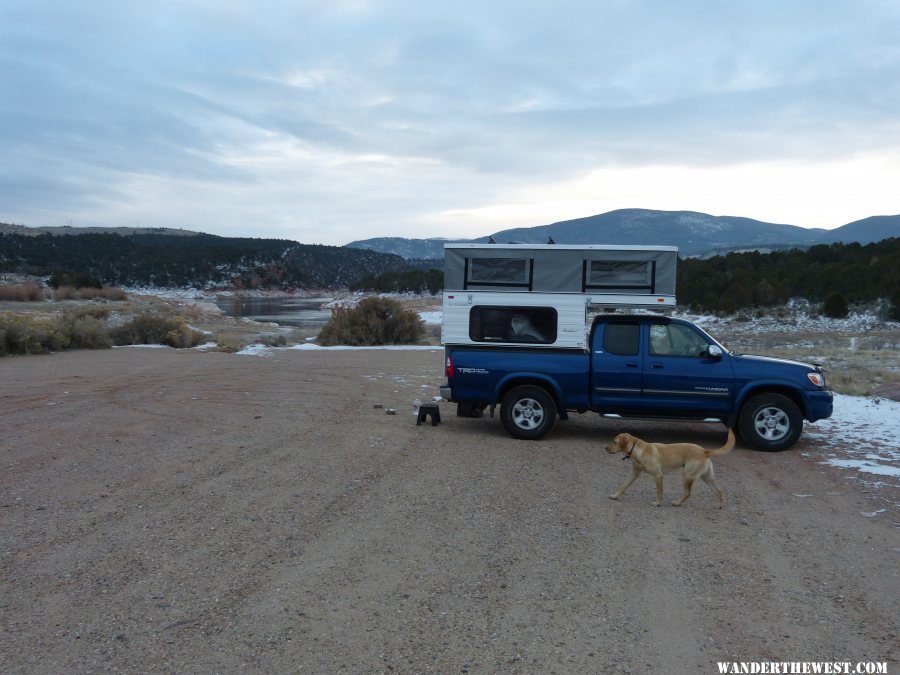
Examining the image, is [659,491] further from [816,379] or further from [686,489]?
[816,379]

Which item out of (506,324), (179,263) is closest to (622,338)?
(506,324)

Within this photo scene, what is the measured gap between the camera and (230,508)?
271 inches

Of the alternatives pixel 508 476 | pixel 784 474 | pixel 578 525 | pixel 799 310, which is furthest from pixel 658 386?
pixel 799 310

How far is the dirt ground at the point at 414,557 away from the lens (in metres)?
4.31

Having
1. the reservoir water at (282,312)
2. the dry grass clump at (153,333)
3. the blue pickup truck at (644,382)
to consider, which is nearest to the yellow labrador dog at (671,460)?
the blue pickup truck at (644,382)

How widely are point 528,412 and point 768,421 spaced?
3240 millimetres

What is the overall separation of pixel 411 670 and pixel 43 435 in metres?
8.07

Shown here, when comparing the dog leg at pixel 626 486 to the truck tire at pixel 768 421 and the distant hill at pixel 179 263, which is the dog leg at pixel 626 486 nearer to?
the truck tire at pixel 768 421

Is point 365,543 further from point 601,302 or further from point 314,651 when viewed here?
point 601,302

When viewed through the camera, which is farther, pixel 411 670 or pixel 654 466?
pixel 654 466

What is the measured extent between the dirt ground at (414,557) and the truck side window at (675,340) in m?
1.56

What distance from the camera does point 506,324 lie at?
1088 centimetres

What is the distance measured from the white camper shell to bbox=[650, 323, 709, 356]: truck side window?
14.5 inches

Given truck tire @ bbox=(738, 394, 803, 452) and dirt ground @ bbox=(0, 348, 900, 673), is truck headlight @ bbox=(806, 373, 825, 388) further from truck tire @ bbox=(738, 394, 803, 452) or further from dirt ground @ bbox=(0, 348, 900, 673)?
dirt ground @ bbox=(0, 348, 900, 673)
